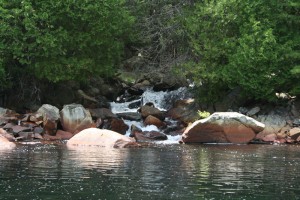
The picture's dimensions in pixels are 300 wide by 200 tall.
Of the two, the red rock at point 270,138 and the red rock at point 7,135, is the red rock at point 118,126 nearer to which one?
the red rock at point 7,135

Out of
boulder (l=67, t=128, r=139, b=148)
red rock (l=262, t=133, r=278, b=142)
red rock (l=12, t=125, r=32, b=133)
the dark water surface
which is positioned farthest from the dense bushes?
the dark water surface

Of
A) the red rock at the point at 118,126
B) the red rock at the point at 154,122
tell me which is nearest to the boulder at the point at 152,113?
the red rock at the point at 154,122

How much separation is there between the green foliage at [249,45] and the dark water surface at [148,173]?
8975 millimetres

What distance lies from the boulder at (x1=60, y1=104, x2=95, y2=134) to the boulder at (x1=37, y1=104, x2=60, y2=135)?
472 mm

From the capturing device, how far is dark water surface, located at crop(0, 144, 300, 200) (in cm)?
1550

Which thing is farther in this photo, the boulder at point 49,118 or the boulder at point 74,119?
the boulder at point 74,119

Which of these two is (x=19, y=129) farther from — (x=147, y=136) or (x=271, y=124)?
(x=271, y=124)

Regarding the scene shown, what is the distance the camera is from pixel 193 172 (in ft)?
64.3

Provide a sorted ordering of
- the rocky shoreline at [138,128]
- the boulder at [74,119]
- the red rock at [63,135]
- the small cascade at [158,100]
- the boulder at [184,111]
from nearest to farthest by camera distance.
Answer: the rocky shoreline at [138,128] → the red rock at [63,135] → the boulder at [74,119] → the boulder at [184,111] → the small cascade at [158,100]

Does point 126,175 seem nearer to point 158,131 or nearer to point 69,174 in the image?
point 69,174

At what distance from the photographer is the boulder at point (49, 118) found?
3391 cm

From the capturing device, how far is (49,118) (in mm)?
34281

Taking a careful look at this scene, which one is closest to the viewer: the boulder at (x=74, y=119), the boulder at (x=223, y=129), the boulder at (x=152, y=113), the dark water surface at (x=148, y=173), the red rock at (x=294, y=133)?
the dark water surface at (x=148, y=173)

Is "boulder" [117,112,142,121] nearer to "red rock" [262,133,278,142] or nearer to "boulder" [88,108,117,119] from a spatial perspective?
"boulder" [88,108,117,119]
